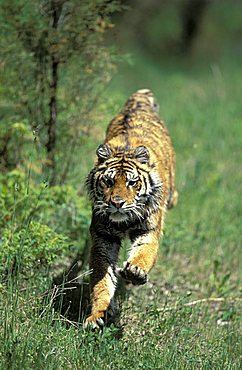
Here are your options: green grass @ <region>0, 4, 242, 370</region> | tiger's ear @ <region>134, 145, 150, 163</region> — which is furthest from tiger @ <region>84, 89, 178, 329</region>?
green grass @ <region>0, 4, 242, 370</region>

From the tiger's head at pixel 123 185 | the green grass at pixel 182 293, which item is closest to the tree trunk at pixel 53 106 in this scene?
the green grass at pixel 182 293

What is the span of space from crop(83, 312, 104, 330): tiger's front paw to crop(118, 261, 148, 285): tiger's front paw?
12.0 inches

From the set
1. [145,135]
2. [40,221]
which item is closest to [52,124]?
[40,221]

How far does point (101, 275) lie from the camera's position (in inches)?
207

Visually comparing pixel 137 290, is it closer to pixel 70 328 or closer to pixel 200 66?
pixel 70 328

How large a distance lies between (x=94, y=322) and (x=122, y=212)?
2.35ft

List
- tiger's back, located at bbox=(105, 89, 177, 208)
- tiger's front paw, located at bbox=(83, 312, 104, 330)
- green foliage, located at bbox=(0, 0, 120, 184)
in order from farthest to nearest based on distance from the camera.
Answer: green foliage, located at bbox=(0, 0, 120, 184) → tiger's back, located at bbox=(105, 89, 177, 208) → tiger's front paw, located at bbox=(83, 312, 104, 330)

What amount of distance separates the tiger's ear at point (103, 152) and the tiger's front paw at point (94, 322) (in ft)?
3.66

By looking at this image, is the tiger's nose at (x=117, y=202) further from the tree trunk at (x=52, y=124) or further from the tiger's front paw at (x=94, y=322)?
the tree trunk at (x=52, y=124)

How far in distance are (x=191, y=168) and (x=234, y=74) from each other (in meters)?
7.31

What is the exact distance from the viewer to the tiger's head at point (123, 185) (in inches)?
197

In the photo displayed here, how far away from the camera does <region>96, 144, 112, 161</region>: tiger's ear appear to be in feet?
17.6

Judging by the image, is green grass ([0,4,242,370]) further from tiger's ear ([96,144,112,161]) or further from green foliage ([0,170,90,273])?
tiger's ear ([96,144,112,161])

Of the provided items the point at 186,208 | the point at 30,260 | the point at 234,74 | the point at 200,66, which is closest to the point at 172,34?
the point at 200,66
